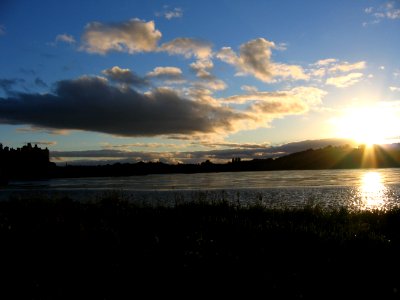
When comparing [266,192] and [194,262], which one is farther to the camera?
[266,192]

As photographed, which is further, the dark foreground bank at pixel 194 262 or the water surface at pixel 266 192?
the water surface at pixel 266 192

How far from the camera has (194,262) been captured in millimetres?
11008

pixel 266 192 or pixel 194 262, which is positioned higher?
pixel 194 262

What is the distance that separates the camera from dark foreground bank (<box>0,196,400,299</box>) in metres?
9.28

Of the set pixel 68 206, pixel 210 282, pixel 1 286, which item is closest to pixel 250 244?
pixel 210 282

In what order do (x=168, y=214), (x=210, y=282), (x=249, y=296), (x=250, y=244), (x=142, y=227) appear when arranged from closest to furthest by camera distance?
1. (x=249, y=296)
2. (x=210, y=282)
3. (x=250, y=244)
4. (x=142, y=227)
5. (x=168, y=214)

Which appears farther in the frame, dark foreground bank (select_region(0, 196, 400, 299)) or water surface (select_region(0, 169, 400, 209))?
water surface (select_region(0, 169, 400, 209))

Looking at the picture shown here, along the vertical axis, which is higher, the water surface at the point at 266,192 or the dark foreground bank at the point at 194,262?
the dark foreground bank at the point at 194,262

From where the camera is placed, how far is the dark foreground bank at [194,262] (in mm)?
9281

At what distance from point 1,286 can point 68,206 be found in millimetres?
16462

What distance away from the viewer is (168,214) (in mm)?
21578

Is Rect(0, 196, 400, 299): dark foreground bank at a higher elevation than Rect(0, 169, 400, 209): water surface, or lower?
higher

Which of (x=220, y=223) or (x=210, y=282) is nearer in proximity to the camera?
(x=210, y=282)

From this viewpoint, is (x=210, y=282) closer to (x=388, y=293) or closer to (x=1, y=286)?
(x=388, y=293)
